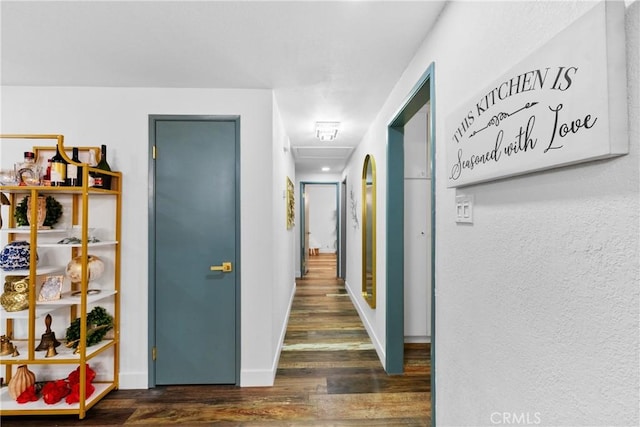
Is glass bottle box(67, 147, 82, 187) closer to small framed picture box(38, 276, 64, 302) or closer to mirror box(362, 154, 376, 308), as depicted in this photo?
small framed picture box(38, 276, 64, 302)

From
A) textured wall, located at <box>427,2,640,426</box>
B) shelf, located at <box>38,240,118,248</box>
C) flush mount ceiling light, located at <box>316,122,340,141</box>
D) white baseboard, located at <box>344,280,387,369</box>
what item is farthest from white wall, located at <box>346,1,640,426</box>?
shelf, located at <box>38,240,118,248</box>

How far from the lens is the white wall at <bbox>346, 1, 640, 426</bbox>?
0.66 metres

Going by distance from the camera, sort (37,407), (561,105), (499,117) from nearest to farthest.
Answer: (561,105) → (499,117) → (37,407)

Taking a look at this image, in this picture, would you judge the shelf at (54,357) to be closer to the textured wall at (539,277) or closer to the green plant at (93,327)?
the green plant at (93,327)

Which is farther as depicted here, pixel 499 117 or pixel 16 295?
pixel 16 295

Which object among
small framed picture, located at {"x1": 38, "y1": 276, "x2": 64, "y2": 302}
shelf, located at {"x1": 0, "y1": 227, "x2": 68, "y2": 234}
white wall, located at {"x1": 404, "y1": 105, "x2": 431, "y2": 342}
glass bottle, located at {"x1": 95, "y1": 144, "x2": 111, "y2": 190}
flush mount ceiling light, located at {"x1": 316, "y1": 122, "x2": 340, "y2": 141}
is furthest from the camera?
flush mount ceiling light, located at {"x1": 316, "y1": 122, "x2": 340, "y2": 141}

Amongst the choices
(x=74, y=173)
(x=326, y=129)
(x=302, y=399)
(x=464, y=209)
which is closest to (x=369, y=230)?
(x=326, y=129)

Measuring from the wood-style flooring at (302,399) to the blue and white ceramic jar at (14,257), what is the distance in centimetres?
103

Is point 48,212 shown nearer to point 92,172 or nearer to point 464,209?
point 92,172

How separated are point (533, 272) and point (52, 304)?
2.73 m

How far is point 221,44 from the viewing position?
1.85 m

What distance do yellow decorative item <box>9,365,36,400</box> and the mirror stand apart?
2.77 metres

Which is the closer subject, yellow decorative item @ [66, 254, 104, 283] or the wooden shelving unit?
the wooden shelving unit

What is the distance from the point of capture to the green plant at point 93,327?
220 centimetres
